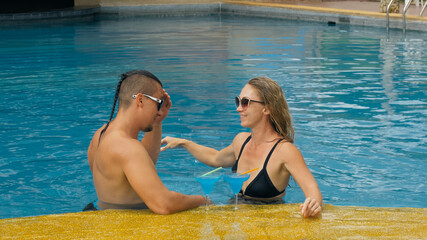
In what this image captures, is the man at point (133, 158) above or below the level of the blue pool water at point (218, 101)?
above

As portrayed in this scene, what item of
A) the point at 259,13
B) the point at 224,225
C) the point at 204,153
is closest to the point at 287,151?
the point at 224,225

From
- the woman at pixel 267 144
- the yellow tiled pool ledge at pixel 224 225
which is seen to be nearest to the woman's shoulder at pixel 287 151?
the woman at pixel 267 144

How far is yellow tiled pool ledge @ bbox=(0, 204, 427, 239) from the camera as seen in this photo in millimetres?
3307

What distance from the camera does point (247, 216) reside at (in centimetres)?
363

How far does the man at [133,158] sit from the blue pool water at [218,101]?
1481 millimetres

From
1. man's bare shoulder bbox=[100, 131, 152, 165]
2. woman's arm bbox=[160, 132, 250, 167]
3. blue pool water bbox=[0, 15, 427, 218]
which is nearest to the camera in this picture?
man's bare shoulder bbox=[100, 131, 152, 165]

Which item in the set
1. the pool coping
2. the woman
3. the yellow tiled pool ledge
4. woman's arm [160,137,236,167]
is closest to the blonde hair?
the woman

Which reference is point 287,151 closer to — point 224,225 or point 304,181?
point 304,181

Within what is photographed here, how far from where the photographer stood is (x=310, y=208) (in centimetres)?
352

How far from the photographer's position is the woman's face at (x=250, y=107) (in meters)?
3.97

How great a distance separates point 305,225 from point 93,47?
37.5 ft

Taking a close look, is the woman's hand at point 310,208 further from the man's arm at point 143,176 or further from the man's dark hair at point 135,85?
the man's dark hair at point 135,85

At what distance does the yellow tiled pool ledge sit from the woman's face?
0.61 m

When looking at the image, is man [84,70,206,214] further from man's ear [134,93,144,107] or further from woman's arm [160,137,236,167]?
woman's arm [160,137,236,167]
